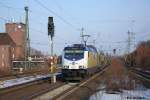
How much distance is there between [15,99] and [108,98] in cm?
468

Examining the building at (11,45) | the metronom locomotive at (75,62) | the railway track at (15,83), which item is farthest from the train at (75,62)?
the building at (11,45)

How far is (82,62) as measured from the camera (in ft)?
99.1

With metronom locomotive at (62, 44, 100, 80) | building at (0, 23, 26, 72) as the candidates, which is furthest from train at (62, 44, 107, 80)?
building at (0, 23, 26, 72)

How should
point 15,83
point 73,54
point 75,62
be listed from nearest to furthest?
point 15,83, point 75,62, point 73,54

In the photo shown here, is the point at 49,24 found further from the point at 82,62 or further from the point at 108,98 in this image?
the point at 108,98

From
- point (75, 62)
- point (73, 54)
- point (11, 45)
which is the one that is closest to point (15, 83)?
point (75, 62)

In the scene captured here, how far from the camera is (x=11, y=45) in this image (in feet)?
344

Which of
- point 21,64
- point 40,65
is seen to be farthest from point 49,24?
point 40,65

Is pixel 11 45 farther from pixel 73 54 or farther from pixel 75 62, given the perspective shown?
pixel 75 62

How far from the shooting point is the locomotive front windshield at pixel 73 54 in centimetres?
3045

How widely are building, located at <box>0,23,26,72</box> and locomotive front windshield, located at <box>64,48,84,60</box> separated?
5087 cm

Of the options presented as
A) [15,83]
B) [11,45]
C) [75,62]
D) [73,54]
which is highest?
[11,45]

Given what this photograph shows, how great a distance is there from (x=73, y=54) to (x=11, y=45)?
7663 cm

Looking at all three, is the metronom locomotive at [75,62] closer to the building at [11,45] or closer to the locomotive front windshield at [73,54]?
the locomotive front windshield at [73,54]
